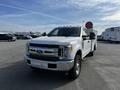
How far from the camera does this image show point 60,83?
5.60 m

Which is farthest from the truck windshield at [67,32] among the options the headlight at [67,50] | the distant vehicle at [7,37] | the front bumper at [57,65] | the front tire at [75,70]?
the distant vehicle at [7,37]

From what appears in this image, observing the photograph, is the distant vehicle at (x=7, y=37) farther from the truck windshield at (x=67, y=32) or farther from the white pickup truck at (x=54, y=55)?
the white pickup truck at (x=54, y=55)

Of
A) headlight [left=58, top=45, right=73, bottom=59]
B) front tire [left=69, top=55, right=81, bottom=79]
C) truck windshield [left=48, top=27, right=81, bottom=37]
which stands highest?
truck windshield [left=48, top=27, right=81, bottom=37]

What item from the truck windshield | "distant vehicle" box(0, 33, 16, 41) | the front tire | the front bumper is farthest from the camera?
"distant vehicle" box(0, 33, 16, 41)

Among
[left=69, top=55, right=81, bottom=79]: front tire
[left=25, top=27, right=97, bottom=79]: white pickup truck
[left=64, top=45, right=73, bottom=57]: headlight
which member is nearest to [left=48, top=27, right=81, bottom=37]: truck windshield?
[left=25, top=27, right=97, bottom=79]: white pickup truck

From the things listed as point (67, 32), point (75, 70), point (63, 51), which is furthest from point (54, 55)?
point (67, 32)

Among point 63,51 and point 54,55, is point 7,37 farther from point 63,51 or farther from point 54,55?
point 63,51

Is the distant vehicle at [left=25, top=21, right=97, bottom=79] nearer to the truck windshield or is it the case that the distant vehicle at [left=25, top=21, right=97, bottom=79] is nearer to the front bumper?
the front bumper

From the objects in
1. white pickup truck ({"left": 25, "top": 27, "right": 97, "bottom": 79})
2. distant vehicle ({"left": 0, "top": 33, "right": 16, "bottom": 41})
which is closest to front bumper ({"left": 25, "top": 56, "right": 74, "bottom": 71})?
white pickup truck ({"left": 25, "top": 27, "right": 97, "bottom": 79})

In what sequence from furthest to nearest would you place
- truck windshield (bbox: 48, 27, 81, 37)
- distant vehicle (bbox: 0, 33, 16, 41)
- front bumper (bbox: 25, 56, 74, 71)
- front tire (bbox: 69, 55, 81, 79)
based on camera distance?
distant vehicle (bbox: 0, 33, 16, 41), truck windshield (bbox: 48, 27, 81, 37), front tire (bbox: 69, 55, 81, 79), front bumper (bbox: 25, 56, 74, 71)

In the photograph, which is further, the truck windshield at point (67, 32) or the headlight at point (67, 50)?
the truck windshield at point (67, 32)

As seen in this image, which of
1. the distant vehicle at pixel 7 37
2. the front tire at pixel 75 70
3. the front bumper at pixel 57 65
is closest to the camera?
the front bumper at pixel 57 65

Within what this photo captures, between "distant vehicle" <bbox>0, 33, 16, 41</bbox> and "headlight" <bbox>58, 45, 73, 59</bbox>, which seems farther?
"distant vehicle" <bbox>0, 33, 16, 41</bbox>

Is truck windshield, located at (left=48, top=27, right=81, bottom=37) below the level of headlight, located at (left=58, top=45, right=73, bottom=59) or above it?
above
